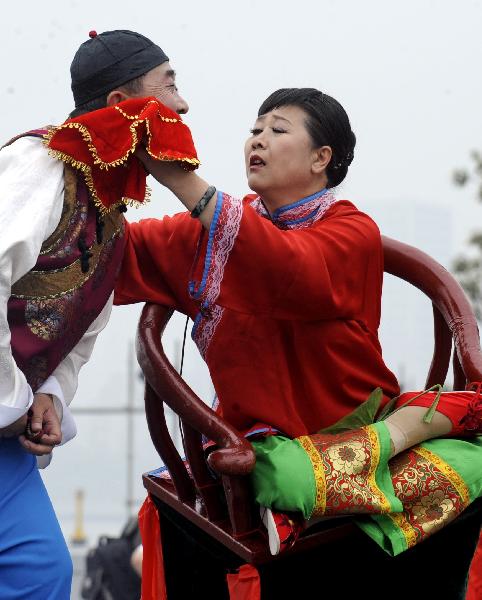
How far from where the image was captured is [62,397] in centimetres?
177

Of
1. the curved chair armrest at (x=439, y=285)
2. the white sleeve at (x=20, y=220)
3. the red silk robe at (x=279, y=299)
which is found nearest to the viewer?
the white sleeve at (x=20, y=220)

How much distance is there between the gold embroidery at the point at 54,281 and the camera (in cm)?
165

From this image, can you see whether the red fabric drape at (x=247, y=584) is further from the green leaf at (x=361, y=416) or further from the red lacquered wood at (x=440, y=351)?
the red lacquered wood at (x=440, y=351)

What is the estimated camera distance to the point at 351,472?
1.75 metres

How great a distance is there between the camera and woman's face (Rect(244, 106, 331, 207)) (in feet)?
6.56

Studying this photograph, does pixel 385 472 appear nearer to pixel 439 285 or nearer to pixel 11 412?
pixel 439 285

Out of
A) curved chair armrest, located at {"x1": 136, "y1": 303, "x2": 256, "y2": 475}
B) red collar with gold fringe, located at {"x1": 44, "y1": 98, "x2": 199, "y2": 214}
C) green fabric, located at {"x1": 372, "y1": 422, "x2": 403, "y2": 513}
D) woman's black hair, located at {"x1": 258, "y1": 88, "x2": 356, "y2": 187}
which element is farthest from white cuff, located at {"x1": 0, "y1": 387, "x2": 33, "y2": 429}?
woman's black hair, located at {"x1": 258, "y1": 88, "x2": 356, "y2": 187}

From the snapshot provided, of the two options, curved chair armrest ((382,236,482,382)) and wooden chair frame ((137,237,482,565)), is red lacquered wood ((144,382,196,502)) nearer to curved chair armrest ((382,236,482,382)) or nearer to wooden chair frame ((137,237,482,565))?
wooden chair frame ((137,237,482,565))

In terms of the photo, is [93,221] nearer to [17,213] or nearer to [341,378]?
[17,213]

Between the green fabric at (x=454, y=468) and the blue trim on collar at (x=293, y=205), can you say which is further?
the blue trim on collar at (x=293, y=205)

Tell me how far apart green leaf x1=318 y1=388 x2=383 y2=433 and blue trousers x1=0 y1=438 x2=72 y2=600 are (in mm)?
547

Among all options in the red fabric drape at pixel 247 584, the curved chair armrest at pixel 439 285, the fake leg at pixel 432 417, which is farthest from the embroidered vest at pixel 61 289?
the curved chair armrest at pixel 439 285

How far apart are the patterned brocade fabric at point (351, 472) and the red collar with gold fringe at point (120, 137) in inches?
21.9

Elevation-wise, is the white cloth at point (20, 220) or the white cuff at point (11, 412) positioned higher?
the white cloth at point (20, 220)
